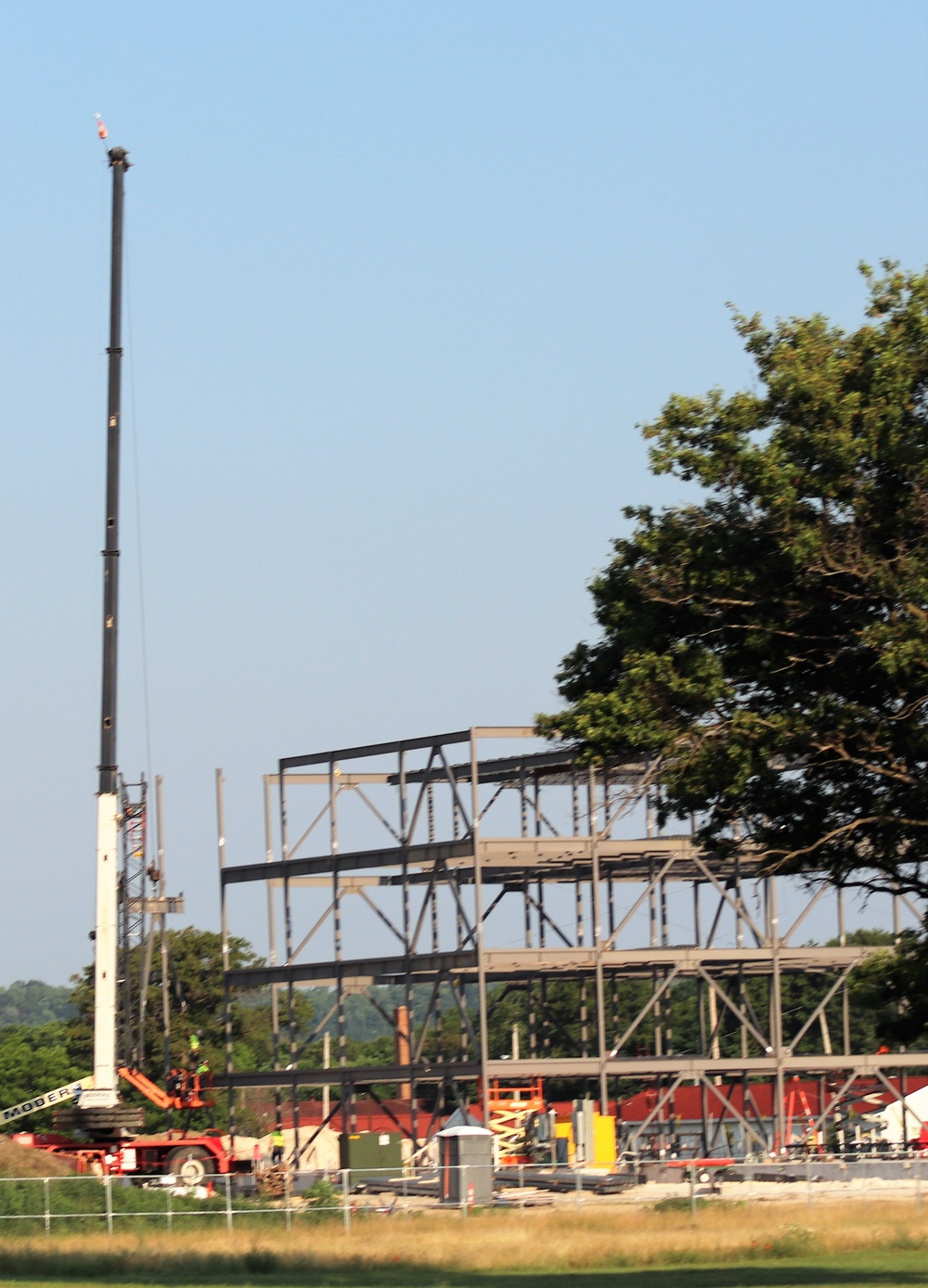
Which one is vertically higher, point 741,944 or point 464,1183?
point 741,944

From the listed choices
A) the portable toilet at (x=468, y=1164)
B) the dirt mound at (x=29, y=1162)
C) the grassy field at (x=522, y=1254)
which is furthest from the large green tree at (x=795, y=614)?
the dirt mound at (x=29, y=1162)

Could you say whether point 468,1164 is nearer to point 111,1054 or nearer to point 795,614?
point 111,1054

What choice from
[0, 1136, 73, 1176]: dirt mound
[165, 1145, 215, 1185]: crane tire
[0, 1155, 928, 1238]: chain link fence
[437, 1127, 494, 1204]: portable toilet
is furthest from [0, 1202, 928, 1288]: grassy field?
[165, 1145, 215, 1185]: crane tire

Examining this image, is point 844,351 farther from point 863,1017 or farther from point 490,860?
point 863,1017

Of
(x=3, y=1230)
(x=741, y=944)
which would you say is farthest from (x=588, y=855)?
(x=3, y=1230)

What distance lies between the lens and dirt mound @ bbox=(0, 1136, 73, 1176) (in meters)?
48.9

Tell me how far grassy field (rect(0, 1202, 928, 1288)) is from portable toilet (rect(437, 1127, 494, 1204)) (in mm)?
5782

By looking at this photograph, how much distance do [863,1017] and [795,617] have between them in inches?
3804

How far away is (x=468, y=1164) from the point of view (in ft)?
155

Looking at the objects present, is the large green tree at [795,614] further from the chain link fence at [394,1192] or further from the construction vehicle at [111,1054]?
the construction vehicle at [111,1054]

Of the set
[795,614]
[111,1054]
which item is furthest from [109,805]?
[795,614]

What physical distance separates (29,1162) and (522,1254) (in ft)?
63.1

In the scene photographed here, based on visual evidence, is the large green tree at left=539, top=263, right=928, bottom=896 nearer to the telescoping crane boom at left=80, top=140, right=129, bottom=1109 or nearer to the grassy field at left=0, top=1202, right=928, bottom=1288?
the grassy field at left=0, top=1202, right=928, bottom=1288

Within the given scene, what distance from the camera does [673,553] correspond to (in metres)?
25.3
